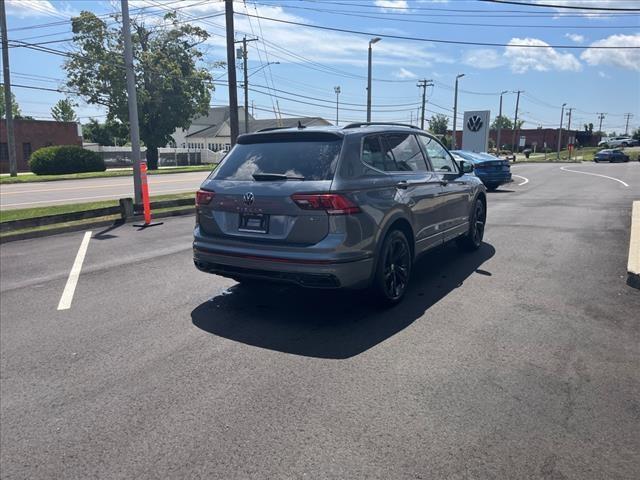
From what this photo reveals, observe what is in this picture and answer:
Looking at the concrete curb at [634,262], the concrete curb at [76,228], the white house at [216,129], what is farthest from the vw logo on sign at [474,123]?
the white house at [216,129]

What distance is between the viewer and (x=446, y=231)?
6.68 meters

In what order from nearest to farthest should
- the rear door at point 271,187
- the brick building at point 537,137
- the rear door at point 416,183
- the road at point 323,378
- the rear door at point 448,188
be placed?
the road at point 323,378 < the rear door at point 271,187 < the rear door at point 416,183 < the rear door at point 448,188 < the brick building at point 537,137

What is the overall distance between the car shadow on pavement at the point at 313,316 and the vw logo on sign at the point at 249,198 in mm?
1148

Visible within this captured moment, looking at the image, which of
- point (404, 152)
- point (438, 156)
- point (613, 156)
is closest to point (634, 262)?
point (438, 156)

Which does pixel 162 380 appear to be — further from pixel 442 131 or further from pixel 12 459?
pixel 442 131

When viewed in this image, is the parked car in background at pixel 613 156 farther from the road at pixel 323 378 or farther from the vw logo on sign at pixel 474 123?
the road at pixel 323 378

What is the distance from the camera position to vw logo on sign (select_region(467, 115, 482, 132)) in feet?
93.8

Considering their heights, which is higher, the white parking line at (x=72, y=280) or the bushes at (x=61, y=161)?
the bushes at (x=61, y=161)

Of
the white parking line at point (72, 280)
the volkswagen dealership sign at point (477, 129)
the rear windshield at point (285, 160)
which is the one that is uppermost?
the volkswagen dealership sign at point (477, 129)

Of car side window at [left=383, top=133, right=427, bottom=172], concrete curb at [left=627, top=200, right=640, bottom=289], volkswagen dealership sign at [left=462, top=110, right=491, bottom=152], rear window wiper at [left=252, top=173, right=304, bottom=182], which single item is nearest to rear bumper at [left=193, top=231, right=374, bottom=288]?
rear window wiper at [left=252, top=173, right=304, bottom=182]

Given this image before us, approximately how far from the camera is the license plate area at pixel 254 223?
4.69 metres

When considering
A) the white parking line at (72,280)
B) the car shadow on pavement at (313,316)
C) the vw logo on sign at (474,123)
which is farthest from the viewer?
the vw logo on sign at (474,123)

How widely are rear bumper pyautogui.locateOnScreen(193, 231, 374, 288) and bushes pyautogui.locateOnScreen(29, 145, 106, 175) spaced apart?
33.6 meters

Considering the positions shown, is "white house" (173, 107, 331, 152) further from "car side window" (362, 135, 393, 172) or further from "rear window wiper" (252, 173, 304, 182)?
"rear window wiper" (252, 173, 304, 182)
